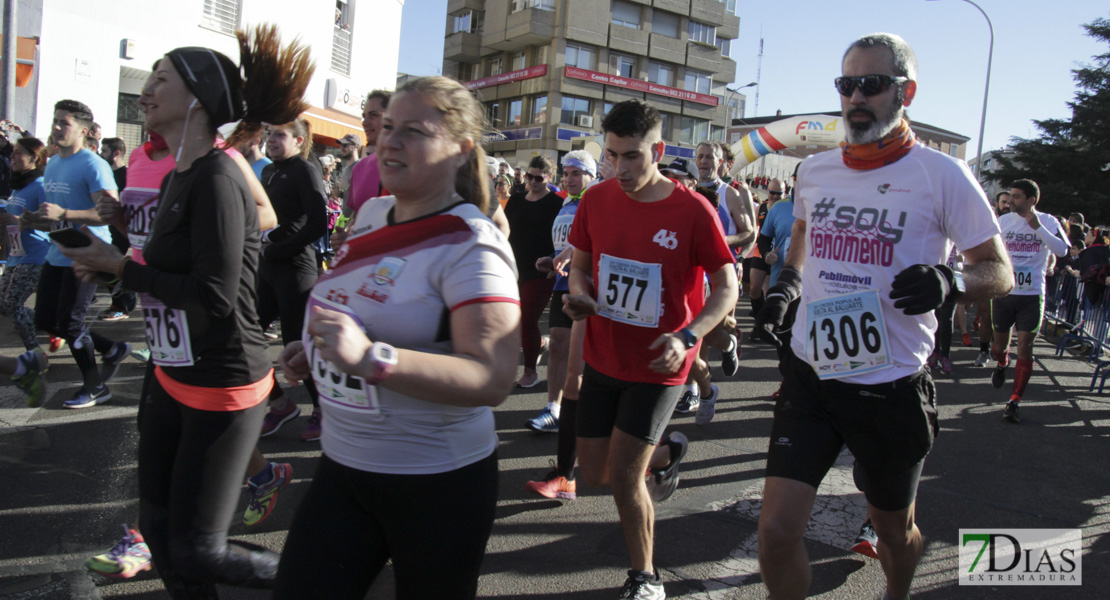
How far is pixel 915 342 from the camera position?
259 centimetres

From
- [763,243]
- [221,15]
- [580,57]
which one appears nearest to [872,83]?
[763,243]

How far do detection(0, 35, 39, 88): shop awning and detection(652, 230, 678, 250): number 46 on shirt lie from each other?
16596 millimetres

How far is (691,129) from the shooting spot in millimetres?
51219

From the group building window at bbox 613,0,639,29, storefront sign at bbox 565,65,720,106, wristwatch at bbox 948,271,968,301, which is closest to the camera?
wristwatch at bbox 948,271,968,301

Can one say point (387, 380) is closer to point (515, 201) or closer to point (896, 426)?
point (896, 426)

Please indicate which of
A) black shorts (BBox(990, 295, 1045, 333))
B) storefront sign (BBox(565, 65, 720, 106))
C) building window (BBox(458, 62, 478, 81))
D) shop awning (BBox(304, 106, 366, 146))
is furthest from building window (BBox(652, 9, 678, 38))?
black shorts (BBox(990, 295, 1045, 333))

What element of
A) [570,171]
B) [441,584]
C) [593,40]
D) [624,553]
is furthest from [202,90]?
[593,40]

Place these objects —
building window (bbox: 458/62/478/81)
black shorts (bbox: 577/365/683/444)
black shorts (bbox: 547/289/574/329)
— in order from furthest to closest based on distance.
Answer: building window (bbox: 458/62/478/81)
black shorts (bbox: 547/289/574/329)
black shorts (bbox: 577/365/683/444)

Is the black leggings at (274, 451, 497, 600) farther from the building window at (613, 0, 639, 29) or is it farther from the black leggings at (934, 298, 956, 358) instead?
the building window at (613, 0, 639, 29)

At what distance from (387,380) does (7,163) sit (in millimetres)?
10151

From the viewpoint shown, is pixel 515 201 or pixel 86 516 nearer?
pixel 86 516

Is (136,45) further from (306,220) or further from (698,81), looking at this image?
(698,81)

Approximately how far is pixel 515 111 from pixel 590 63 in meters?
5.73

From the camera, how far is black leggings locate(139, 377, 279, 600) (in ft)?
7.65
